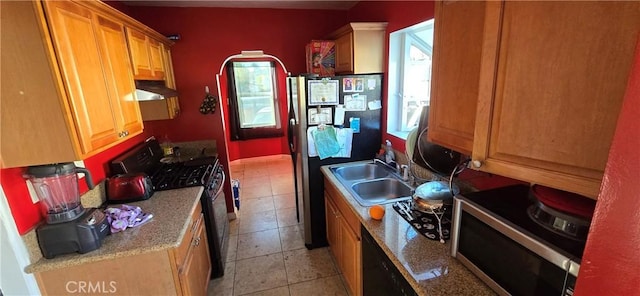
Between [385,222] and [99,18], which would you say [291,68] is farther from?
[385,222]

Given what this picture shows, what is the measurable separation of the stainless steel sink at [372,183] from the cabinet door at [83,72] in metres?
1.50

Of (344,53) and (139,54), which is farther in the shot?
(344,53)

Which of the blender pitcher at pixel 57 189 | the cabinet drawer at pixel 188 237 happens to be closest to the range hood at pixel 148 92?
the blender pitcher at pixel 57 189

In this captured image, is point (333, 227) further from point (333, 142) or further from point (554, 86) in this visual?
point (554, 86)

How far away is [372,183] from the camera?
216cm

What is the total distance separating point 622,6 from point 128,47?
7.96ft

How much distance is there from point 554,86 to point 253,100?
507 centimetres

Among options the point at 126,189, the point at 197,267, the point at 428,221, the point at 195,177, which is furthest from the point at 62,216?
the point at 428,221

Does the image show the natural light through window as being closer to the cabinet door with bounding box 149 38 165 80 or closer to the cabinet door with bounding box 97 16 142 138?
the cabinet door with bounding box 149 38 165 80

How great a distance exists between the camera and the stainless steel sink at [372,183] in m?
2.01

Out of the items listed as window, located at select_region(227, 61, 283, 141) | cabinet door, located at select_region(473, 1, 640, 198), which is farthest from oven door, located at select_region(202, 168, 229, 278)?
window, located at select_region(227, 61, 283, 141)

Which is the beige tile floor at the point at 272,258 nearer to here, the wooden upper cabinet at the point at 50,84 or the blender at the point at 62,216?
the blender at the point at 62,216

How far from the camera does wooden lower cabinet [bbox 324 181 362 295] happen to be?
5.91 feet

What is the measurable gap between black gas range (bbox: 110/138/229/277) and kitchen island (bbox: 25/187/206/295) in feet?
1.73
